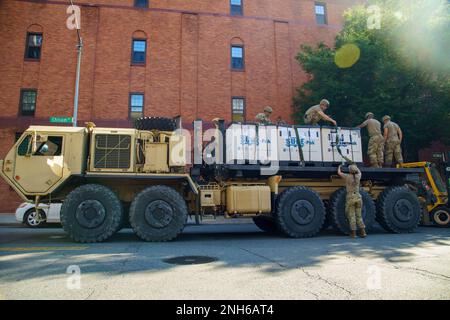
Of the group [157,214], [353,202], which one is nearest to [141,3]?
[157,214]

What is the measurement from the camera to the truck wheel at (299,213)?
8188 mm

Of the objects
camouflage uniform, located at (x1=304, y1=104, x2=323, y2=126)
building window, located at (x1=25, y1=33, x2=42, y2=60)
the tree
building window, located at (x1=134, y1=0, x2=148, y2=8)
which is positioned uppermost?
building window, located at (x1=134, y1=0, x2=148, y2=8)

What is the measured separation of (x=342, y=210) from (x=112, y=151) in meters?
6.85

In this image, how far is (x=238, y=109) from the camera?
2077 cm

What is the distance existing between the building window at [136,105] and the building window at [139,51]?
2530 millimetres

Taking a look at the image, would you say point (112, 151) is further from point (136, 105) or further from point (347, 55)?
point (347, 55)

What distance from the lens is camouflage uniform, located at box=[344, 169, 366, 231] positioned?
8.23 metres

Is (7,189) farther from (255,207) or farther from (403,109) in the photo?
(403,109)

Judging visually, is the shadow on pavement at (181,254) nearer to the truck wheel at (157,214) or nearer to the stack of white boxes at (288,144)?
the truck wheel at (157,214)

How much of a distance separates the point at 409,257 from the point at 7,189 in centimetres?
2060

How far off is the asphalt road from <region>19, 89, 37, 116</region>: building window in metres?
15.0

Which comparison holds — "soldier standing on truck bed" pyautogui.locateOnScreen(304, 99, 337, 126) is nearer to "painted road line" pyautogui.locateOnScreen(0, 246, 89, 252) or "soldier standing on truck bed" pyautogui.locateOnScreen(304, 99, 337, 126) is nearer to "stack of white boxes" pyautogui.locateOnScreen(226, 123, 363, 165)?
"stack of white boxes" pyautogui.locateOnScreen(226, 123, 363, 165)

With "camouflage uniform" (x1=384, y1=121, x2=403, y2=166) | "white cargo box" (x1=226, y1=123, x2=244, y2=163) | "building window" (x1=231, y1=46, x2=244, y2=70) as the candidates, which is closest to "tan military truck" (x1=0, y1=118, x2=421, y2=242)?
"white cargo box" (x1=226, y1=123, x2=244, y2=163)

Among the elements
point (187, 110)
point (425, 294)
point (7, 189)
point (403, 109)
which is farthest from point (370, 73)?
point (7, 189)
